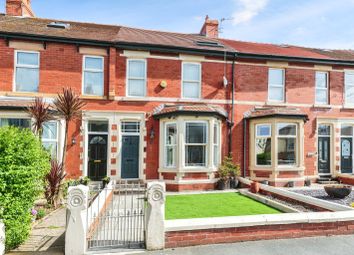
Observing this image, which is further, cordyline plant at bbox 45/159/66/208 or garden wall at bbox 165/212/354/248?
cordyline plant at bbox 45/159/66/208

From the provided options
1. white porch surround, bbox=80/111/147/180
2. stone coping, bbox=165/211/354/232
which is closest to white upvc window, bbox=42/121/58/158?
white porch surround, bbox=80/111/147/180

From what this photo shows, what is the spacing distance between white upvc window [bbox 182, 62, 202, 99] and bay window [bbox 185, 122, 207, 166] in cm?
183

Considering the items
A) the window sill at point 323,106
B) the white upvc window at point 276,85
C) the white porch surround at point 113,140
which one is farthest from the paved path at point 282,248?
the window sill at point 323,106

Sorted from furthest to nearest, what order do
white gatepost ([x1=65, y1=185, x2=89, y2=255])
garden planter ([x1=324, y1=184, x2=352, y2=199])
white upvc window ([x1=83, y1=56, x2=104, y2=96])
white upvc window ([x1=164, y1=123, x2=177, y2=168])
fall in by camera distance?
white upvc window ([x1=83, y1=56, x2=104, y2=96])
white upvc window ([x1=164, y1=123, x2=177, y2=168])
garden planter ([x1=324, y1=184, x2=352, y2=199])
white gatepost ([x1=65, y1=185, x2=89, y2=255])

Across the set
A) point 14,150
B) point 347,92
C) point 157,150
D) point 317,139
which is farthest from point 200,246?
point 347,92

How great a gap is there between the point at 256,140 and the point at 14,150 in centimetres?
1069

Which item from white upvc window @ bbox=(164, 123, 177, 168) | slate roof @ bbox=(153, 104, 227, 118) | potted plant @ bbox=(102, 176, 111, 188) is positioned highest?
slate roof @ bbox=(153, 104, 227, 118)

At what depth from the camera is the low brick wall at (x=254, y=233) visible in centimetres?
534

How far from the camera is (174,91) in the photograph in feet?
42.7

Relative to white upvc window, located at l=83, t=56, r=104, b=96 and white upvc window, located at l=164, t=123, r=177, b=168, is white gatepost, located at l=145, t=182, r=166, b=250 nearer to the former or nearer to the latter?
white upvc window, located at l=164, t=123, r=177, b=168

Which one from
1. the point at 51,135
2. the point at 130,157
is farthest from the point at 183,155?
the point at 51,135

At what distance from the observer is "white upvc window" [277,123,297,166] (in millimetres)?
12953

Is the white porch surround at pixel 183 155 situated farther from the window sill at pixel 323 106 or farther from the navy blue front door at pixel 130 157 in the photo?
the window sill at pixel 323 106

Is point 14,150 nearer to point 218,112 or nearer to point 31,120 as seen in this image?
point 31,120
